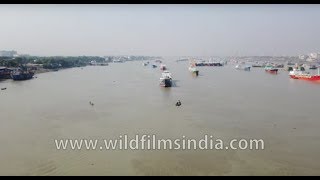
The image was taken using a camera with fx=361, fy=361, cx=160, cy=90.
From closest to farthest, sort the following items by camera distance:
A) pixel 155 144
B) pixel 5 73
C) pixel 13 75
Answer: pixel 155 144
pixel 13 75
pixel 5 73

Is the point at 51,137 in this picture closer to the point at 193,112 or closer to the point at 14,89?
the point at 193,112

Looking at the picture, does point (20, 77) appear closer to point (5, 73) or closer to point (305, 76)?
point (5, 73)

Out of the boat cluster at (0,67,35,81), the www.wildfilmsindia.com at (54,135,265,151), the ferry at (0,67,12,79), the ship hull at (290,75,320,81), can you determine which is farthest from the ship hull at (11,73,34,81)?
the ship hull at (290,75,320,81)

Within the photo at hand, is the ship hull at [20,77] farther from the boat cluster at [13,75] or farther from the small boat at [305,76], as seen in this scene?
the small boat at [305,76]

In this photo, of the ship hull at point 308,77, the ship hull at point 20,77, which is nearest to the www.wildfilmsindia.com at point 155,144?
the ship hull at point 20,77

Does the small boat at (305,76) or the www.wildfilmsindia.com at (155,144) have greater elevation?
the www.wildfilmsindia.com at (155,144)

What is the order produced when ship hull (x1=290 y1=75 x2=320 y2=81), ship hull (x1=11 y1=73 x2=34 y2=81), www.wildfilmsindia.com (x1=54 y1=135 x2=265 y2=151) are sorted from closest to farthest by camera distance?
www.wildfilmsindia.com (x1=54 y1=135 x2=265 y2=151), ship hull (x1=11 y1=73 x2=34 y2=81), ship hull (x1=290 y1=75 x2=320 y2=81)

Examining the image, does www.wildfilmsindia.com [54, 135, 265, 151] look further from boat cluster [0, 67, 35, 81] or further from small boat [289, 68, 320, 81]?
small boat [289, 68, 320, 81]

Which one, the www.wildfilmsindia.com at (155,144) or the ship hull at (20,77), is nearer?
the www.wildfilmsindia.com at (155,144)

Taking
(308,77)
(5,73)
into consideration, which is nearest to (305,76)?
(308,77)

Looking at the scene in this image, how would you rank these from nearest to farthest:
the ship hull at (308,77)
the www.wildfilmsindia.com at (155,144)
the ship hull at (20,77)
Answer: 1. the www.wildfilmsindia.com at (155,144)
2. the ship hull at (20,77)
3. the ship hull at (308,77)

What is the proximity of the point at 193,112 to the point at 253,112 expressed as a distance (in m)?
0.97

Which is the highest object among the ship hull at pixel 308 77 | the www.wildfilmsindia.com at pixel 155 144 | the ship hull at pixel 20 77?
the www.wildfilmsindia.com at pixel 155 144

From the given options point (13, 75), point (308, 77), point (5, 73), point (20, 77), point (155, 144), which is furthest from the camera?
point (308, 77)
